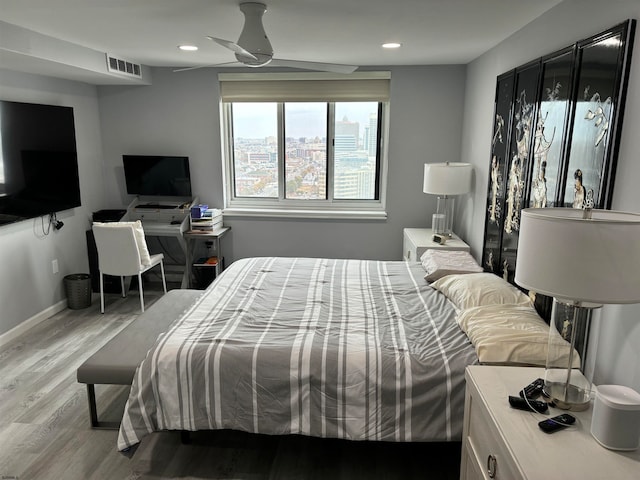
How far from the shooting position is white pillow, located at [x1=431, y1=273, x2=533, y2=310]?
8.42ft

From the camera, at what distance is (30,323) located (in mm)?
3979

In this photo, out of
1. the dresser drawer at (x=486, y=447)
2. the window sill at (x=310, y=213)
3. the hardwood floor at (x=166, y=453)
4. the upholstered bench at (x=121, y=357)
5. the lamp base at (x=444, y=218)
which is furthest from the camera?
the window sill at (x=310, y=213)

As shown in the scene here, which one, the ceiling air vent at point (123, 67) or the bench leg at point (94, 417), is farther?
the ceiling air vent at point (123, 67)

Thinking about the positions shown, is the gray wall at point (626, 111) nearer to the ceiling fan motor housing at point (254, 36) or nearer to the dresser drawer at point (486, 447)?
the dresser drawer at point (486, 447)

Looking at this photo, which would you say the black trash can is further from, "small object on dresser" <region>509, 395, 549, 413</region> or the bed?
"small object on dresser" <region>509, 395, 549, 413</region>

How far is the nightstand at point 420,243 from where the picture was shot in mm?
3926

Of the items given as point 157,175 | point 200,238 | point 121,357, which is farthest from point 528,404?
point 157,175

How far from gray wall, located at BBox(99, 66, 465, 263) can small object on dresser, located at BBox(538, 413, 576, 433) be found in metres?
3.49

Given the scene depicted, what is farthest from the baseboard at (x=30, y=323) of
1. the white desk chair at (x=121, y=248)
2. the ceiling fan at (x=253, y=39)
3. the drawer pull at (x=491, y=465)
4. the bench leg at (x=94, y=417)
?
the drawer pull at (x=491, y=465)

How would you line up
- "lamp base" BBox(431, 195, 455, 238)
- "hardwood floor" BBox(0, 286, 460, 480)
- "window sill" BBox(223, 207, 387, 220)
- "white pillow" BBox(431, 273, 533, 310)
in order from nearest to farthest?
"hardwood floor" BBox(0, 286, 460, 480) < "white pillow" BBox(431, 273, 533, 310) < "lamp base" BBox(431, 195, 455, 238) < "window sill" BBox(223, 207, 387, 220)

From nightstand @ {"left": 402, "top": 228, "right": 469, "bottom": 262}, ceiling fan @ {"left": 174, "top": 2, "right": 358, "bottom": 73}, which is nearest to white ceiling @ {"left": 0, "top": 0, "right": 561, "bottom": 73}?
ceiling fan @ {"left": 174, "top": 2, "right": 358, "bottom": 73}

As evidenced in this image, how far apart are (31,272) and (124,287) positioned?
0.93m

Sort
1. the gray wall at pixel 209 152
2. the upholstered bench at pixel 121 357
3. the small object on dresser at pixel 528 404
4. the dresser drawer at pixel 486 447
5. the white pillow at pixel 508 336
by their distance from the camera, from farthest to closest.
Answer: the gray wall at pixel 209 152
the upholstered bench at pixel 121 357
the white pillow at pixel 508 336
the small object on dresser at pixel 528 404
the dresser drawer at pixel 486 447

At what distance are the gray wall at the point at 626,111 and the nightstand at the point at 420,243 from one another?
26 centimetres
